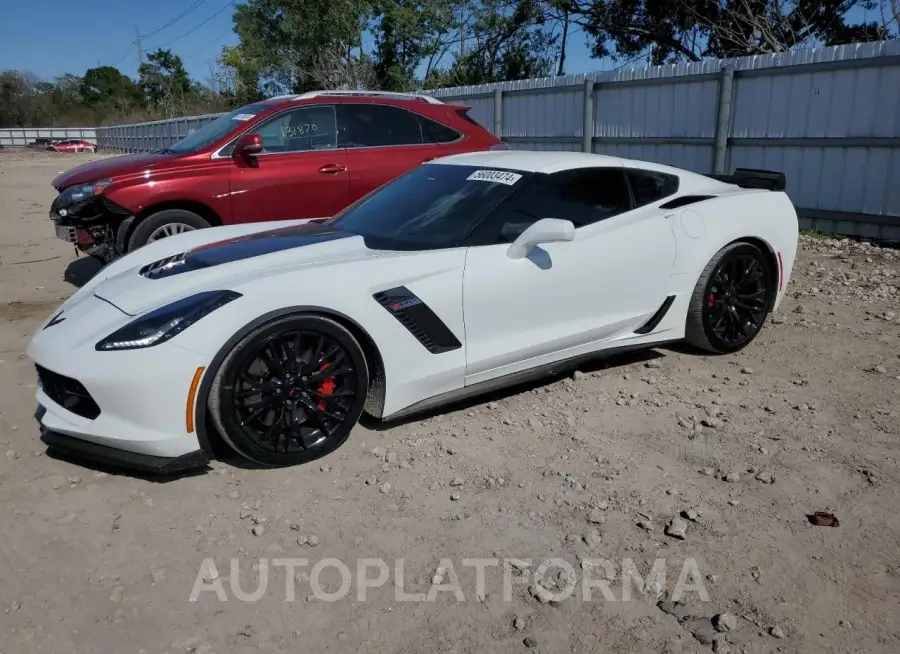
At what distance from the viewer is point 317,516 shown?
314 cm

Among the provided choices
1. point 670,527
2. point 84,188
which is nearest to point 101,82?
point 84,188

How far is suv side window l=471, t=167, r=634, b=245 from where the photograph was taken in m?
3.96

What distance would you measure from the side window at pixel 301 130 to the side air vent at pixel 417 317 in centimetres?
404

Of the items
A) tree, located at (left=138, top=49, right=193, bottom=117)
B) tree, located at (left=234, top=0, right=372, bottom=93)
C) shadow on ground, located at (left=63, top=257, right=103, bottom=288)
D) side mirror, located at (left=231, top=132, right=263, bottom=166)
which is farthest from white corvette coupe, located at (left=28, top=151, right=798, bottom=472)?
tree, located at (left=138, top=49, right=193, bottom=117)

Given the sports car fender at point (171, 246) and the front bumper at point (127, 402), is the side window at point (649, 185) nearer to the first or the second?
the sports car fender at point (171, 246)

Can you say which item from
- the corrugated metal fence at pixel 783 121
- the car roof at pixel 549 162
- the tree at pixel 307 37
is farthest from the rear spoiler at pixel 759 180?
the tree at pixel 307 37

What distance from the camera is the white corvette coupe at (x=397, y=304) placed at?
10.5ft

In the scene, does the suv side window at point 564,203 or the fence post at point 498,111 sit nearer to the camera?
the suv side window at point 564,203

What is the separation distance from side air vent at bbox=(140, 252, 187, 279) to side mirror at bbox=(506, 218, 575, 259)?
1690mm

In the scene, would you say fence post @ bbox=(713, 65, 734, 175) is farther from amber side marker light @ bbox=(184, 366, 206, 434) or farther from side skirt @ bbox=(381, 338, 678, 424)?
amber side marker light @ bbox=(184, 366, 206, 434)

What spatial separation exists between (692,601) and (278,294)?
2075 mm

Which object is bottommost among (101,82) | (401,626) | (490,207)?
(401,626)

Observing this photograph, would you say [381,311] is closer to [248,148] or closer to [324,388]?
[324,388]

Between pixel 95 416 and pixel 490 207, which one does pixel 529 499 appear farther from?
pixel 95 416
